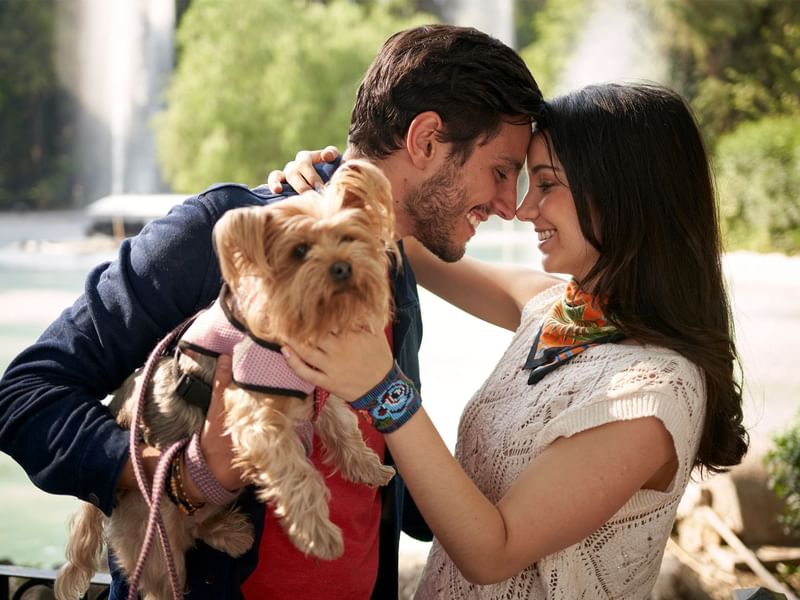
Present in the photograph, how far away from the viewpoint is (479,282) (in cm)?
365

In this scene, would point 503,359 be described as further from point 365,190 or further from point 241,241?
point 241,241

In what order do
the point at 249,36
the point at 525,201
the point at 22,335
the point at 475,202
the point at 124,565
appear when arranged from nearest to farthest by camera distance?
1. the point at 124,565
2. the point at 525,201
3. the point at 475,202
4. the point at 22,335
5. the point at 249,36

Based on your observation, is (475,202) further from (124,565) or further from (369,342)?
(124,565)

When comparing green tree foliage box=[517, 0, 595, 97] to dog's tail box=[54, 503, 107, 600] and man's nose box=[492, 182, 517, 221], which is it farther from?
dog's tail box=[54, 503, 107, 600]

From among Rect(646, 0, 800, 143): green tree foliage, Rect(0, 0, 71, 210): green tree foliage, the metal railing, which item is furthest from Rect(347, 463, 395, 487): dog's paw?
Rect(0, 0, 71, 210): green tree foliage

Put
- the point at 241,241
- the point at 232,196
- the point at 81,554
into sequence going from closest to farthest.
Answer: the point at 241,241
the point at 232,196
the point at 81,554

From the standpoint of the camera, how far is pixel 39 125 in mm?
41812

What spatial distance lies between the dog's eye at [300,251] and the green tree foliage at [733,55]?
99.6 feet

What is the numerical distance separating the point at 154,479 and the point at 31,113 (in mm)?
43635

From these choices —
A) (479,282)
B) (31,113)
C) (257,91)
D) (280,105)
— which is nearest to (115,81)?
(31,113)

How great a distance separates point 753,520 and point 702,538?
0.35m

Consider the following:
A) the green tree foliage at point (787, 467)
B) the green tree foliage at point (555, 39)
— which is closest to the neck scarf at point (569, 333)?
the green tree foliage at point (787, 467)

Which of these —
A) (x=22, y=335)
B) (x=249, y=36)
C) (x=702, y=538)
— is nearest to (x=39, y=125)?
(x=249, y=36)

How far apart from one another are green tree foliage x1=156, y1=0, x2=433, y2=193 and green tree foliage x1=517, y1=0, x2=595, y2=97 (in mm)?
6675
